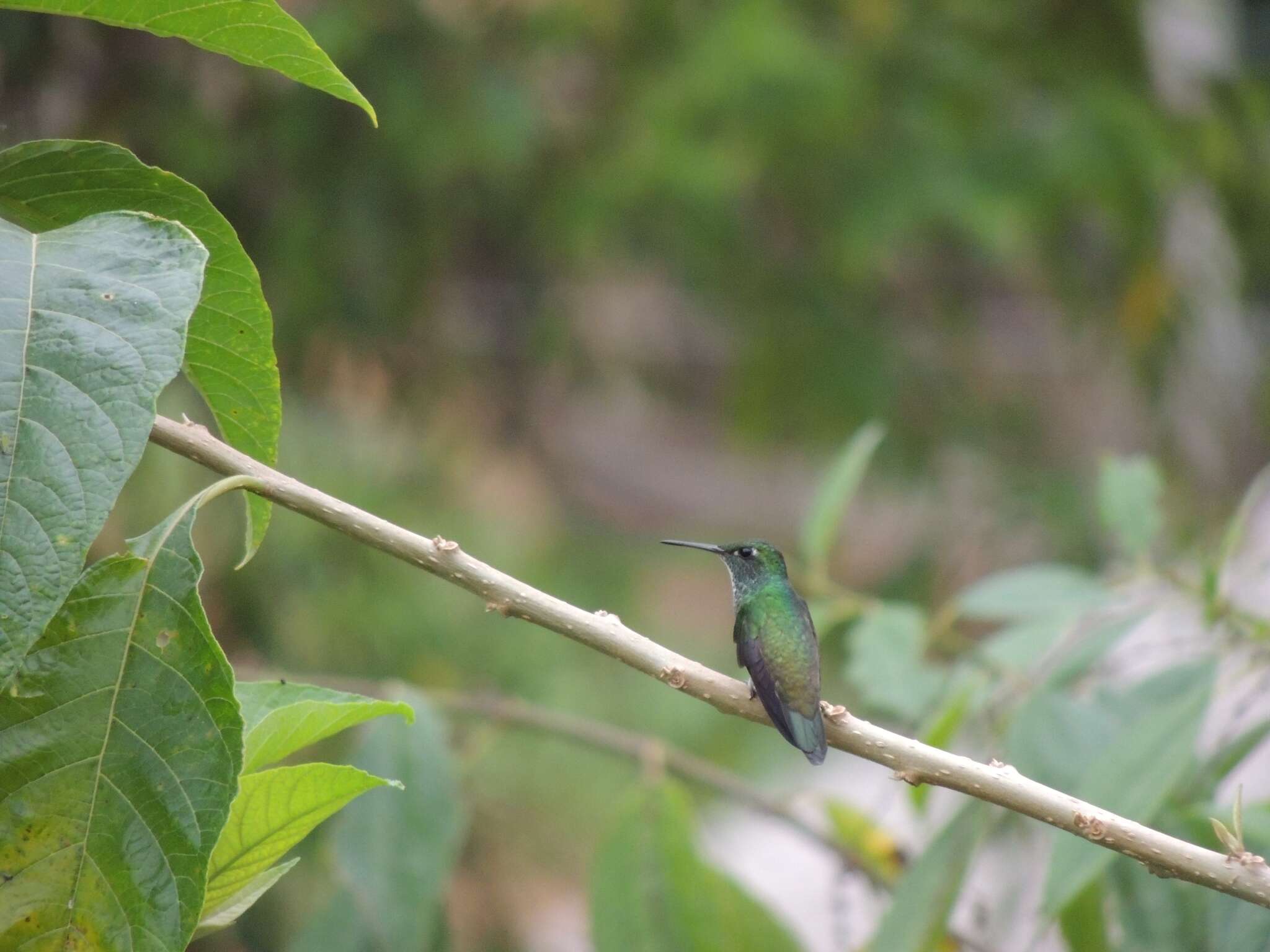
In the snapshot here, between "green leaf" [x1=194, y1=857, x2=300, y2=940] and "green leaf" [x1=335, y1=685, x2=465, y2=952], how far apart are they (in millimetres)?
1061

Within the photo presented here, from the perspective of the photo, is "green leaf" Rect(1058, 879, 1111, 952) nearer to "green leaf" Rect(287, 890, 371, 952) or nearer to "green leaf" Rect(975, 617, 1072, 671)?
"green leaf" Rect(975, 617, 1072, 671)

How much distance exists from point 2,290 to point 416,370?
136 inches

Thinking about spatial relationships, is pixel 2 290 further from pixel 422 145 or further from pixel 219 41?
pixel 422 145

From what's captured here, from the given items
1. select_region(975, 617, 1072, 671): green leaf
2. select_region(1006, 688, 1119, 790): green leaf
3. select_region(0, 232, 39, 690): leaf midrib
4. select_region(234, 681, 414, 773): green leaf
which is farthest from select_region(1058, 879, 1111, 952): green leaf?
select_region(0, 232, 39, 690): leaf midrib

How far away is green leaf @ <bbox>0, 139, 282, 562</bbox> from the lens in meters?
1.03

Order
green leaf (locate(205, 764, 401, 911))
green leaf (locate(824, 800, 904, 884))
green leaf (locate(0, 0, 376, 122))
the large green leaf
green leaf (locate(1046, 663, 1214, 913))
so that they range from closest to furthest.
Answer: green leaf (locate(0, 0, 376, 122)) → green leaf (locate(205, 764, 401, 911)) → green leaf (locate(1046, 663, 1214, 913)) → the large green leaf → green leaf (locate(824, 800, 904, 884))

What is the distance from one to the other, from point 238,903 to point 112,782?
0.24 m

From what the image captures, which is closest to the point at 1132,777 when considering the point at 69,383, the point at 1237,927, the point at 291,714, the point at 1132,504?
the point at 1237,927

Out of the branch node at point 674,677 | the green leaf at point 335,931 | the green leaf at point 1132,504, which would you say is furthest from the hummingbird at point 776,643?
the green leaf at point 335,931

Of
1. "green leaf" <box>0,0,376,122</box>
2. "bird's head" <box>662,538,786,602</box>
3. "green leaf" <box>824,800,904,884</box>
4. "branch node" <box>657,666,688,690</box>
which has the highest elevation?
"green leaf" <box>0,0,376,122</box>

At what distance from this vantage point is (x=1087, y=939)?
6.27 feet

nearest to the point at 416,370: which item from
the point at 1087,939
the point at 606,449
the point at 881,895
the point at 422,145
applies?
the point at 422,145

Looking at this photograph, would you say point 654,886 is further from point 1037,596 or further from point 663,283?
point 663,283

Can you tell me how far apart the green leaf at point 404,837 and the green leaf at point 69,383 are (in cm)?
140
